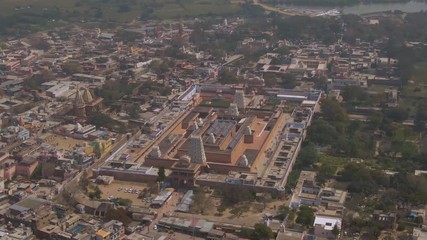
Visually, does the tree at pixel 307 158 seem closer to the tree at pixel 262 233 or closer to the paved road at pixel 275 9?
the tree at pixel 262 233

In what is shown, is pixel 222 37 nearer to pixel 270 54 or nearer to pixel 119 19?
pixel 270 54

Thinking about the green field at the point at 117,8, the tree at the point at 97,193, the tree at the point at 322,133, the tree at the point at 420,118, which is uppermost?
the tree at the point at 97,193

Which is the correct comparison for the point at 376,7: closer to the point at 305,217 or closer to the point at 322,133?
the point at 322,133

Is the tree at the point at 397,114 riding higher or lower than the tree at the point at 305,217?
lower

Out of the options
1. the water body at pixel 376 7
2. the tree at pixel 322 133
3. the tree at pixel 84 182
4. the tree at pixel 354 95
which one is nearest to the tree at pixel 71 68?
the tree at pixel 84 182

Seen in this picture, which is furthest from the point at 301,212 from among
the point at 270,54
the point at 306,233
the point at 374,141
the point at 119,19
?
the point at 119,19

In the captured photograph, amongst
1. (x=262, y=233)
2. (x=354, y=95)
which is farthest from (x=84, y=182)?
(x=354, y=95)
